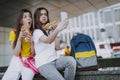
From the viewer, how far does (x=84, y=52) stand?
3203 millimetres

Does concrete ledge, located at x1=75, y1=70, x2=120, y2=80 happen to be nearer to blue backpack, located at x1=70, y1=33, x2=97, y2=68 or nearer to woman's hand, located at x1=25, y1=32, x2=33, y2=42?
blue backpack, located at x1=70, y1=33, x2=97, y2=68

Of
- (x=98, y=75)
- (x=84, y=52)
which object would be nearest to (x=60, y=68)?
(x=84, y=52)

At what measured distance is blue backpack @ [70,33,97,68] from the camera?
319cm

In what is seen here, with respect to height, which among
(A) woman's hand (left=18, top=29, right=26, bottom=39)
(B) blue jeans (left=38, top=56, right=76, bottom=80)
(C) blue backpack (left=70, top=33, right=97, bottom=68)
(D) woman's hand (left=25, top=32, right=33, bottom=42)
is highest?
(A) woman's hand (left=18, top=29, right=26, bottom=39)

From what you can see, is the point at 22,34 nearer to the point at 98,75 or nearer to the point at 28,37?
the point at 28,37

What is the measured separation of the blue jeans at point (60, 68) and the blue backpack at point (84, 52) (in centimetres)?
22

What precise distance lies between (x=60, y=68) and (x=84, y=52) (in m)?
0.37

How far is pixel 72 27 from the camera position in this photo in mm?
88500

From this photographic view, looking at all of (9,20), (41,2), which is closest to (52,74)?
(41,2)

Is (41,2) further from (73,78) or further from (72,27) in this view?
(72,27)

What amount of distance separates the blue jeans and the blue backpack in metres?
0.22

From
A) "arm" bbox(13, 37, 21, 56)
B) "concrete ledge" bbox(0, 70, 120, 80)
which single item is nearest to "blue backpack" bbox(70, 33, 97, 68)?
"concrete ledge" bbox(0, 70, 120, 80)

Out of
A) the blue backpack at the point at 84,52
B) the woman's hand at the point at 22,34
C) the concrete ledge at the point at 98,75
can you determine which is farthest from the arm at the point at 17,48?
the concrete ledge at the point at 98,75

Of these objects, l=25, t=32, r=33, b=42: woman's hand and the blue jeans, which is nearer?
the blue jeans
